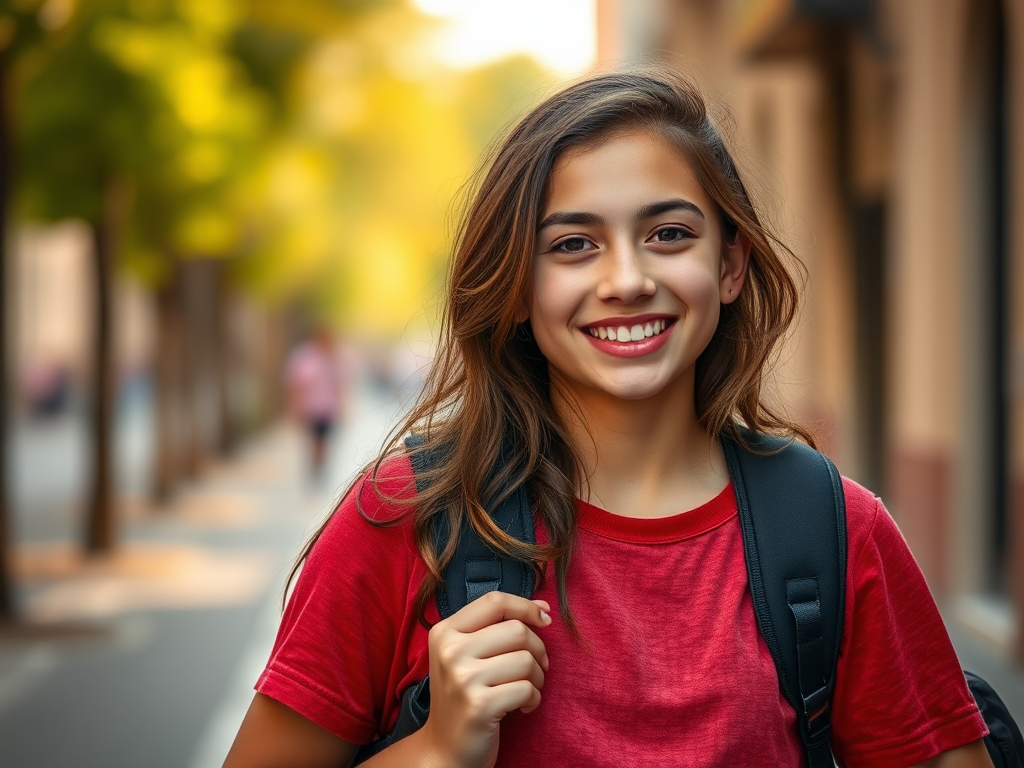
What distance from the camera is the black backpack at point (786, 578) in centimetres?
192

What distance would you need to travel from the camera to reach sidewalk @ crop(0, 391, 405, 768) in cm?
658

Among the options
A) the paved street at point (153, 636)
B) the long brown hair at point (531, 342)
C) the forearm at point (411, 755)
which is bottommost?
the paved street at point (153, 636)

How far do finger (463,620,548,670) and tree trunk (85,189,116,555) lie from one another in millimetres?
11124

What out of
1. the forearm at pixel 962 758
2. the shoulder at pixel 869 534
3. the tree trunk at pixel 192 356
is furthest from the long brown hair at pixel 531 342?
the tree trunk at pixel 192 356

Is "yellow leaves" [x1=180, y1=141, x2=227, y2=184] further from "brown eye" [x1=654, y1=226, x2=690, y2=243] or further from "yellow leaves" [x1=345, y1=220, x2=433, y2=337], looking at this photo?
"yellow leaves" [x1=345, y1=220, x2=433, y2=337]

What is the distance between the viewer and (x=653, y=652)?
1.92 metres

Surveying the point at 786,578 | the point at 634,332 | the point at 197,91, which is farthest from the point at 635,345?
the point at 197,91

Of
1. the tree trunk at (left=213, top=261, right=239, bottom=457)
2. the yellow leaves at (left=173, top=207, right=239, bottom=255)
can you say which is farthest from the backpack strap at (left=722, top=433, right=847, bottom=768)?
the tree trunk at (left=213, top=261, right=239, bottom=457)

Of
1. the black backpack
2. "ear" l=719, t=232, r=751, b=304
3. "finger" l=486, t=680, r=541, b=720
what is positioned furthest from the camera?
"ear" l=719, t=232, r=751, b=304

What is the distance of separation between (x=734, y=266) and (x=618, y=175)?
11.2 inches

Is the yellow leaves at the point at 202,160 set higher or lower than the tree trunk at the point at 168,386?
higher

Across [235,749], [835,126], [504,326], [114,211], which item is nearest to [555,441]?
[504,326]

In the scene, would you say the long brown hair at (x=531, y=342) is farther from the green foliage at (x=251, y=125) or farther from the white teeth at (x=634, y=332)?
the green foliage at (x=251, y=125)

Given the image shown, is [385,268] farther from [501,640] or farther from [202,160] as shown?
[501,640]
